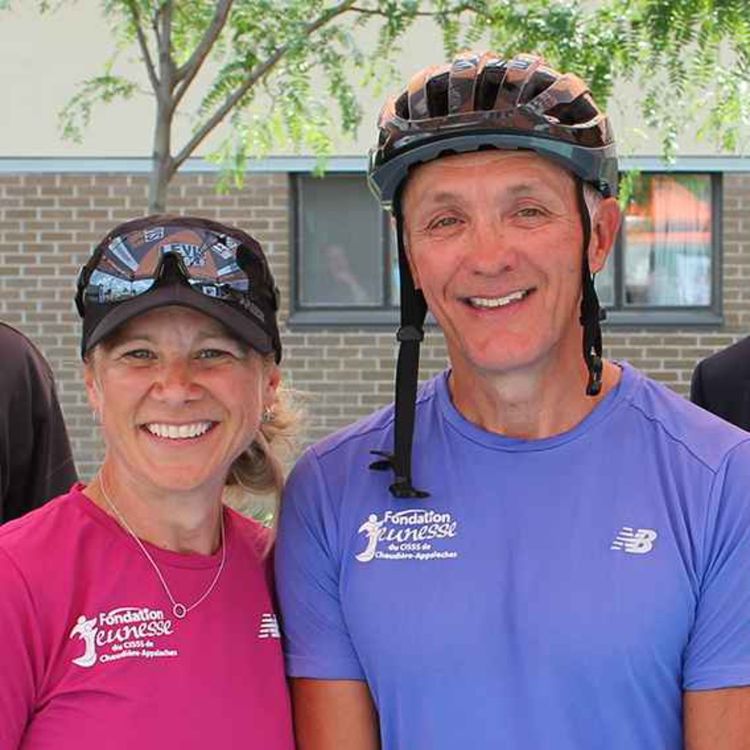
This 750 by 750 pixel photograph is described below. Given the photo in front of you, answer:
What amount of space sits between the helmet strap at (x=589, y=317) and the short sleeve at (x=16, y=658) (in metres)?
1.13

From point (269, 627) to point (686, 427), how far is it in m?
0.91

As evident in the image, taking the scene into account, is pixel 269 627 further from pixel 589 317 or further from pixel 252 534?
pixel 589 317

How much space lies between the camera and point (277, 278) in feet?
36.0

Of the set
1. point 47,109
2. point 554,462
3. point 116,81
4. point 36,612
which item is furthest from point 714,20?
point 47,109

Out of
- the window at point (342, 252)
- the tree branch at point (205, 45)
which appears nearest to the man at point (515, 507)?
the tree branch at point (205, 45)

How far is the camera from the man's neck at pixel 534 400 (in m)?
2.68

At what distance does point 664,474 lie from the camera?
2523mm

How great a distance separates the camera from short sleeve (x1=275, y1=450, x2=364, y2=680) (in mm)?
2652

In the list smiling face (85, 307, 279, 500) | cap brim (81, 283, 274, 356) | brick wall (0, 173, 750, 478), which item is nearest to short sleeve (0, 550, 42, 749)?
smiling face (85, 307, 279, 500)

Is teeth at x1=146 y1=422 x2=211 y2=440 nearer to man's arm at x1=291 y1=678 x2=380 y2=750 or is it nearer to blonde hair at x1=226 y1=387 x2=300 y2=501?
blonde hair at x1=226 y1=387 x2=300 y2=501

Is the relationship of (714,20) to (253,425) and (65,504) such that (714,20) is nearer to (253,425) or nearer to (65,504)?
(253,425)

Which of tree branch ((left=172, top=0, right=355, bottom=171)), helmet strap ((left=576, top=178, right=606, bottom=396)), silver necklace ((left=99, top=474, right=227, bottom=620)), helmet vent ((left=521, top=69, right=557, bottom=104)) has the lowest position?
silver necklace ((left=99, top=474, right=227, bottom=620))

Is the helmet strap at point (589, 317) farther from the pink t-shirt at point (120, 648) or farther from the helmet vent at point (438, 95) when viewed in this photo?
the pink t-shirt at point (120, 648)

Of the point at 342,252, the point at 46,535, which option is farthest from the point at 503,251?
the point at 342,252
